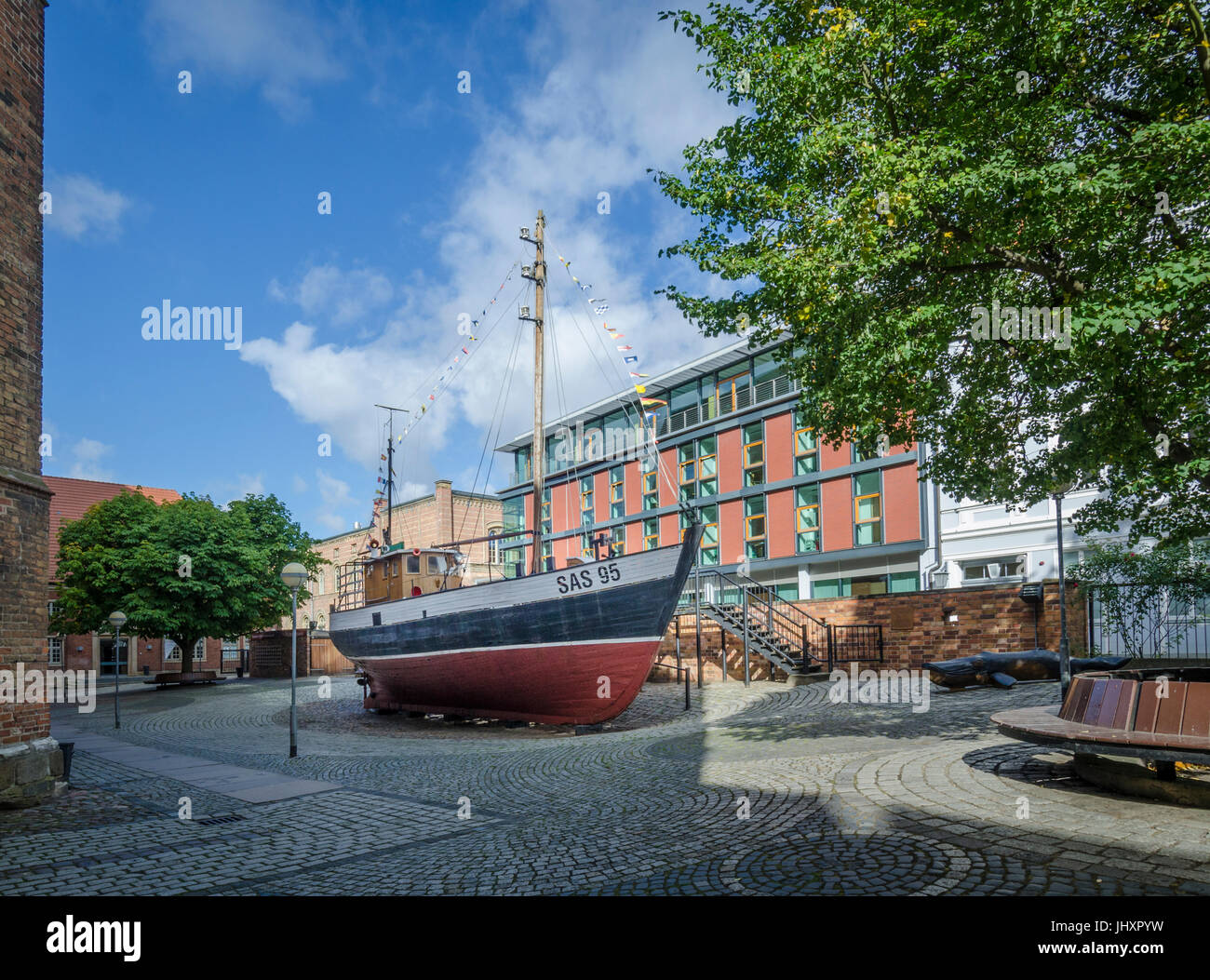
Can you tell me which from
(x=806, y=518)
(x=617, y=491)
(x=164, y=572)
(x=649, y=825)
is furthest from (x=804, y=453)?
(x=164, y=572)

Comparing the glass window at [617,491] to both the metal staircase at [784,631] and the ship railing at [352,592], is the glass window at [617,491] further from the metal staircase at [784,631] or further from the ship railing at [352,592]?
the metal staircase at [784,631]

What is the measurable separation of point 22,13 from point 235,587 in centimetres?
2709

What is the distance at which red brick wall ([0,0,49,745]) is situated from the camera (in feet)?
28.5

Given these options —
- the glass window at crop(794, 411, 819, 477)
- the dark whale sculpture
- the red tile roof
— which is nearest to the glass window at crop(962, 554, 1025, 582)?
the glass window at crop(794, 411, 819, 477)

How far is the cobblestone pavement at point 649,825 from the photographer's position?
5.20 metres

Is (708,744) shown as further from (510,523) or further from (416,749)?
(510,523)

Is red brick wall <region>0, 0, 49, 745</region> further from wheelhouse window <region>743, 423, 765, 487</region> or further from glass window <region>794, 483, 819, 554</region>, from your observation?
wheelhouse window <region>743, 423, 765, 487</region>

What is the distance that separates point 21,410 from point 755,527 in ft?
86.6

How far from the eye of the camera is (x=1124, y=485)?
30.3 ft

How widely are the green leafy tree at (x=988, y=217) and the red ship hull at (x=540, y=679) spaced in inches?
258

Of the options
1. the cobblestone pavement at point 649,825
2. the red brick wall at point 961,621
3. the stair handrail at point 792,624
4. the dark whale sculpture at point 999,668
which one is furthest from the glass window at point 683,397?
the cobblestone pavement at point 649,825

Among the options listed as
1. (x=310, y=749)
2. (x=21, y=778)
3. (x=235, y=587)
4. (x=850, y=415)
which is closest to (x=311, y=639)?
(x=235, y=587)

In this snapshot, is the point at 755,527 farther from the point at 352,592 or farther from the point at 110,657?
the point at 110,657

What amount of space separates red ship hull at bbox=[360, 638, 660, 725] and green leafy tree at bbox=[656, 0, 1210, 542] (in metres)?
6.56
